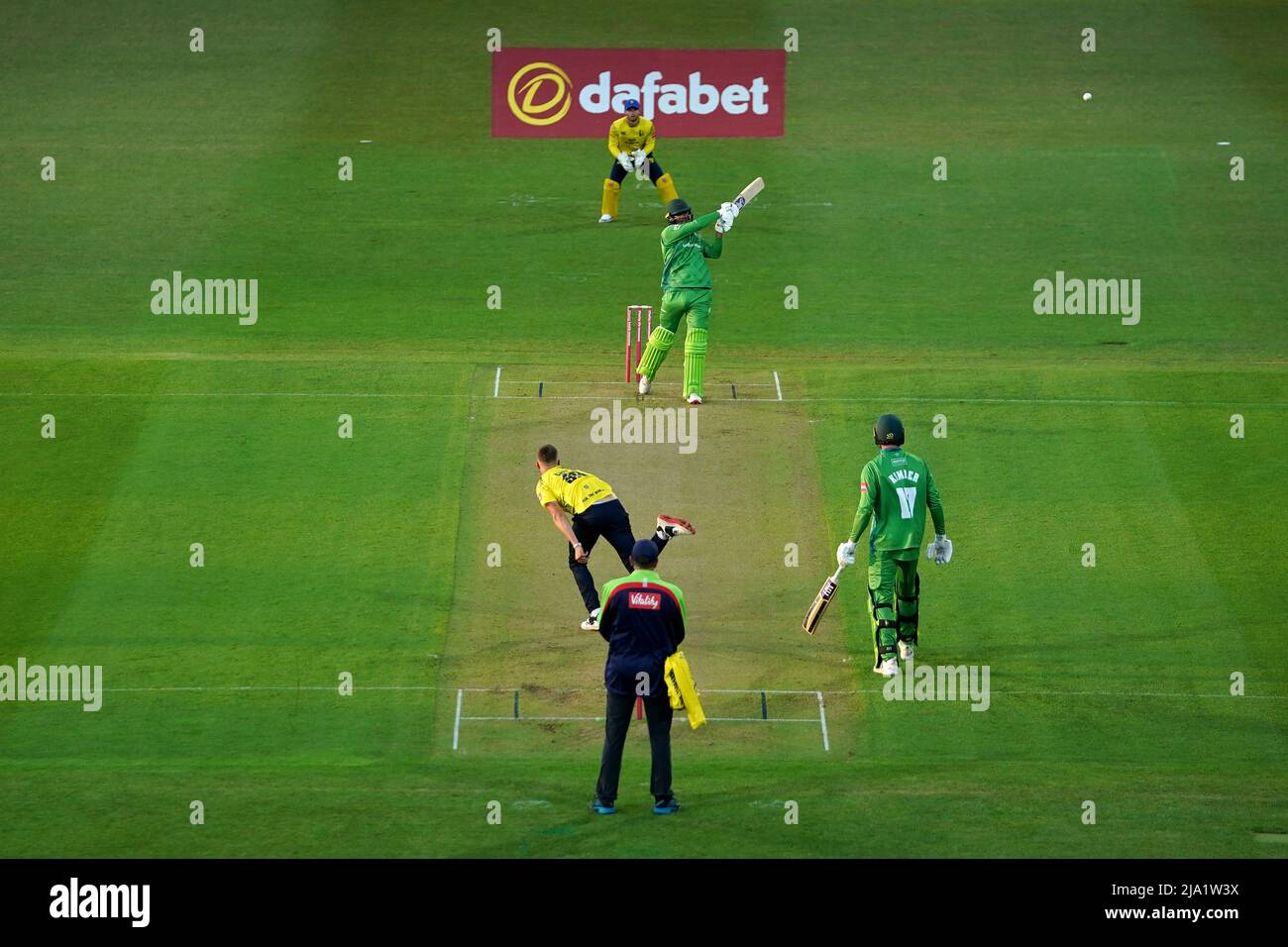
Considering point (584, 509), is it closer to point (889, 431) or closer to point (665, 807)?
point (889, 431)

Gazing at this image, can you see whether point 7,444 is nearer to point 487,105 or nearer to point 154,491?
point 154,491

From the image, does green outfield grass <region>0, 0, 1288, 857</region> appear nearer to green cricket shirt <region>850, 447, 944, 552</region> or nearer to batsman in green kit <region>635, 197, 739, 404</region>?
batsman in green kit <region>635, 197, 739, 404</region>

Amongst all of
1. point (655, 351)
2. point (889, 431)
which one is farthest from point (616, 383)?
point (889, 431)

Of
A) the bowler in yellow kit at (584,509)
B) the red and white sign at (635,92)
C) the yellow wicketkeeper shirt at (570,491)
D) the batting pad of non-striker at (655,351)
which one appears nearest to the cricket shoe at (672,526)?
the bowler in yellow kit at (584,509)

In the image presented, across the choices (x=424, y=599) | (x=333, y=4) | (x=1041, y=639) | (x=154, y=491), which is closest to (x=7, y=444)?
(x=154, y=491)

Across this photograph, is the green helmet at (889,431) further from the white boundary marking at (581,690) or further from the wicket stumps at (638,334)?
the wicket stumps at (638,334)
